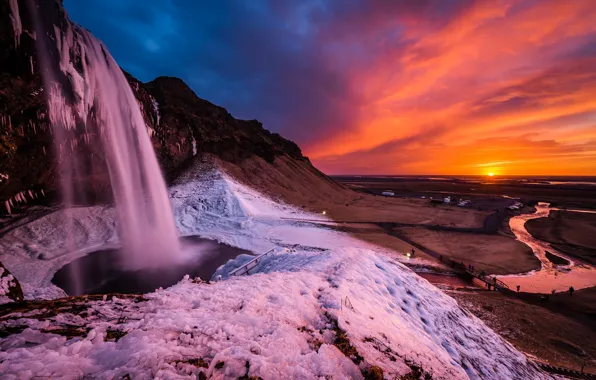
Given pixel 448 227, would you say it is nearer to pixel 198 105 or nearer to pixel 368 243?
pixel 368 243

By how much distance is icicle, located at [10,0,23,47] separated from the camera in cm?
1462

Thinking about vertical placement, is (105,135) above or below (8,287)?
above

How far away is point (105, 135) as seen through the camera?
22547mm

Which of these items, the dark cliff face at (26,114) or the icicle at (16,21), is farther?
the dark cliff face at (26,114)

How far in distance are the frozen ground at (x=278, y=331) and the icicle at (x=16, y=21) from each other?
17262 millimetres

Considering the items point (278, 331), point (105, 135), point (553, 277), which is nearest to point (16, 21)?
point (105, 135)

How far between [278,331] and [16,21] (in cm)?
2493

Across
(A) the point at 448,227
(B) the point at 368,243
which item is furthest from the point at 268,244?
(A) the point at 448,227

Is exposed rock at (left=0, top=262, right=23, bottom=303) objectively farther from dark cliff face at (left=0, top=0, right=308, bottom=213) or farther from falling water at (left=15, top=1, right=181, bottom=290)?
dark cliff face at (left=0, top=0, right=308, bottom=213)

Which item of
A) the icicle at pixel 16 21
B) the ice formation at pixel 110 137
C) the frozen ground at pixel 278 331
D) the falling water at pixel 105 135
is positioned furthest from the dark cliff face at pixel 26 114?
the frozen ground at pixel 278 331

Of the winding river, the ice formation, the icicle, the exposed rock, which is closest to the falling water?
the ice formation

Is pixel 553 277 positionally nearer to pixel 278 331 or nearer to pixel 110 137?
pixel 278 331

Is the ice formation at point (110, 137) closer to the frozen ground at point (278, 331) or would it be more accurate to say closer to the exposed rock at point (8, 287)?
the frozen ground at point (278, 331)

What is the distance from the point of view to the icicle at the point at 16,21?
48.0ft
